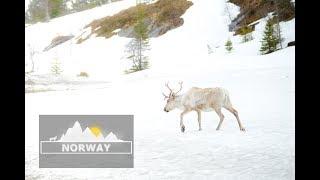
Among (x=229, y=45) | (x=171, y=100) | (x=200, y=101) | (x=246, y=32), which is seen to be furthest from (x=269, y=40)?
(x=171, y=100)

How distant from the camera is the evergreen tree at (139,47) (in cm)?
420

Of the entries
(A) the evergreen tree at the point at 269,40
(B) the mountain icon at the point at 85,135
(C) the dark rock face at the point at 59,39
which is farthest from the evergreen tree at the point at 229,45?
(C) the dark rock face at the point at 59,39

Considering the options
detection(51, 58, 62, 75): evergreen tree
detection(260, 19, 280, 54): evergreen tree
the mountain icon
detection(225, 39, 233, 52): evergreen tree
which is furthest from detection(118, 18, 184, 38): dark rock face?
the mountain icon

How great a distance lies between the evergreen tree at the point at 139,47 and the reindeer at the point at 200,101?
9.7 inches

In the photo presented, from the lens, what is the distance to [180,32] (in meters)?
4.21

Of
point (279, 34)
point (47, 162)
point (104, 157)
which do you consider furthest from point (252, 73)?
point (47, 162)

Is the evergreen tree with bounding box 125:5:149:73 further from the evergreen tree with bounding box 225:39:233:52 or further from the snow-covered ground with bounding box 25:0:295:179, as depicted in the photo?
the evergreen tree with bounding box 225:39:233:52

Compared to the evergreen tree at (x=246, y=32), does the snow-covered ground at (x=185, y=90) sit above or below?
below

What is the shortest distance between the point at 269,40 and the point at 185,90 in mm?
686

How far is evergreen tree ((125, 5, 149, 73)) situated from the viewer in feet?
13.8

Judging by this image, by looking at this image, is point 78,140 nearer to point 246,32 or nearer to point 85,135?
point 85,135

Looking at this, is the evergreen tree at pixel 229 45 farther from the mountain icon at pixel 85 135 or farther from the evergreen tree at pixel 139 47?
the mountain icon at pixel 85 135
